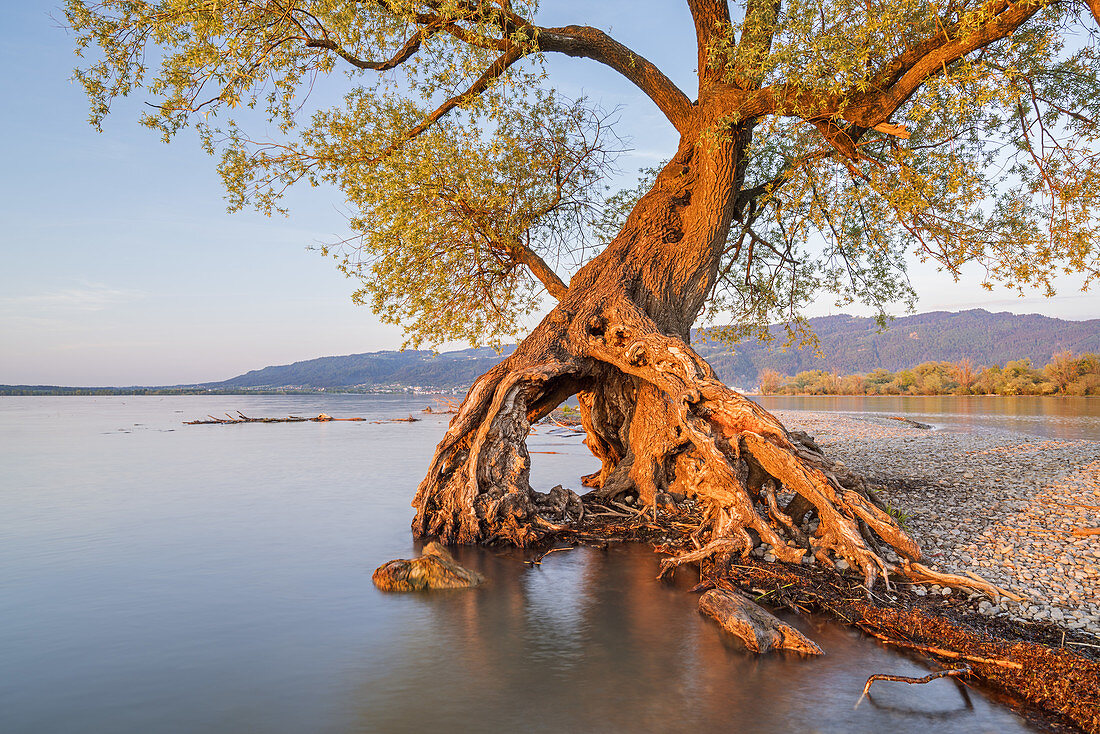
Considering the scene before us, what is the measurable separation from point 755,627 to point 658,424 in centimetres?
561

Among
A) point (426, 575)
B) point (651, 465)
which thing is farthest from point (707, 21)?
point (426, 575)

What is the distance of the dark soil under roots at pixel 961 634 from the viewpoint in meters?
4.09

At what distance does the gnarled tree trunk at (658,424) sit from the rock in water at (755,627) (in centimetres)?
141

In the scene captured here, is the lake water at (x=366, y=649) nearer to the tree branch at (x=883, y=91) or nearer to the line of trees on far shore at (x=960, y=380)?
the tree branch at (x=883, y=91)

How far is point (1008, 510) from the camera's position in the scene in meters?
8.95

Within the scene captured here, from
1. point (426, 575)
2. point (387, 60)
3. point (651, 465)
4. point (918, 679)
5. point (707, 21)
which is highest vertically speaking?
point (707, 21)

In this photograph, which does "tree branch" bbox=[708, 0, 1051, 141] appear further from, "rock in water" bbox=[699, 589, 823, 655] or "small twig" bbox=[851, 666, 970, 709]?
"small twig" bbox=[851, 666, 970, 709]

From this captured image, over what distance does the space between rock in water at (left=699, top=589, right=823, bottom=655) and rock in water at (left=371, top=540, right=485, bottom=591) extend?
122 inches

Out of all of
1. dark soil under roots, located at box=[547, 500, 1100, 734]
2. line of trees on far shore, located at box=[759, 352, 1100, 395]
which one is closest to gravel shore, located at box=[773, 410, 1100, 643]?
dark soil under roots, located at box=[547, 500, 1100, 734]

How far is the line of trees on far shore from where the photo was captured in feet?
137

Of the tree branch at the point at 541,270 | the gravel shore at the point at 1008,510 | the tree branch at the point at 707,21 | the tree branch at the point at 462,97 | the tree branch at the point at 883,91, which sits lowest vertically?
the gravel shore at the point at 1008,510

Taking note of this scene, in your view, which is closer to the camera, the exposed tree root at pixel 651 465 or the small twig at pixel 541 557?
the exposed tree root at pixel 651 465

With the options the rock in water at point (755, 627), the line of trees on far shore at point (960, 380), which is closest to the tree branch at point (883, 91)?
the rock in water at point (755, 627)

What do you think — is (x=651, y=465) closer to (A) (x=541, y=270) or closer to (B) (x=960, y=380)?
(A) (x=541, y=270)
